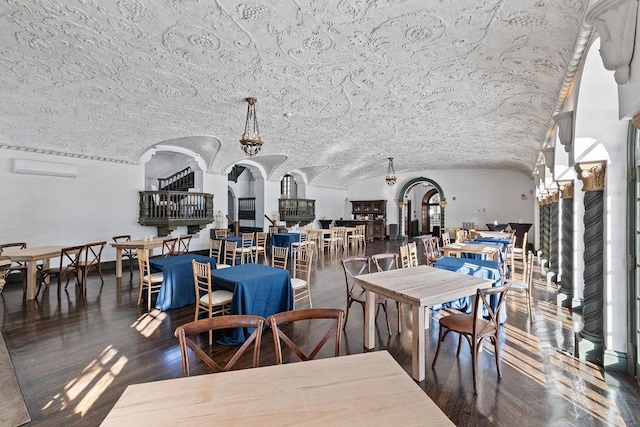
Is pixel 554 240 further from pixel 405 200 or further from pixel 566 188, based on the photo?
pixel 405 200

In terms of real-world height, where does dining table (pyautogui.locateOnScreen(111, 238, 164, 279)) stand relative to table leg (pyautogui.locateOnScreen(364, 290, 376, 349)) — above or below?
above

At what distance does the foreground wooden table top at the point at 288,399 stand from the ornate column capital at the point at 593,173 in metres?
2.86

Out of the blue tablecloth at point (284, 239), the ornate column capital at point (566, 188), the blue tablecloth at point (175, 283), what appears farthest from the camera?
the blue tablecloth at point (284, 239)

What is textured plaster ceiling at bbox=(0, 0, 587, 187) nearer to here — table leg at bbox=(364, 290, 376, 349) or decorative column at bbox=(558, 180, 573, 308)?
decorative column at bbox=(558, 180, 573, 308)

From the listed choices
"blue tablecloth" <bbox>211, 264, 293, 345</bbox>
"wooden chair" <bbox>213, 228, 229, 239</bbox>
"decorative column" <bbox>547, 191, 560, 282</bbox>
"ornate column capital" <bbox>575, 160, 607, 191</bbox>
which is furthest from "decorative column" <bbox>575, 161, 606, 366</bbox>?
"wooden chair" <bbox>213, 228, 229, 239</bbox>

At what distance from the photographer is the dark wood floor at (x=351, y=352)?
7.18ft

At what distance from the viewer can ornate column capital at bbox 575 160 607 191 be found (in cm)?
286

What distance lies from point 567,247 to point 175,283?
5941 millimetres

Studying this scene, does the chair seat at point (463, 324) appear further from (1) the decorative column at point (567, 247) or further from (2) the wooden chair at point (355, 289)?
(1) the decorative column at point (567, 247)

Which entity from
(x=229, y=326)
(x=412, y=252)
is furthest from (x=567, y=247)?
(x=229, y=326)

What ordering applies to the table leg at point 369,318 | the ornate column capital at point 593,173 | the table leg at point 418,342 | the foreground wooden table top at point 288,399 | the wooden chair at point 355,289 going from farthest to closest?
the wooden chair at point 355,289 → the table leg at point 369,318 → the ornate column capital at point 593,173 → the table leg at point 418,342 → the foreground wooden table top at point 288,399

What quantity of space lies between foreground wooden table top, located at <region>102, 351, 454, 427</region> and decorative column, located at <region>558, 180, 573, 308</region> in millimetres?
4523

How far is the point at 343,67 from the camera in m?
4.28

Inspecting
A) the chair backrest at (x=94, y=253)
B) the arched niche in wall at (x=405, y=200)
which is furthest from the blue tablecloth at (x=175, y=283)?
the arched niche in wall at (x=405, y=200)
